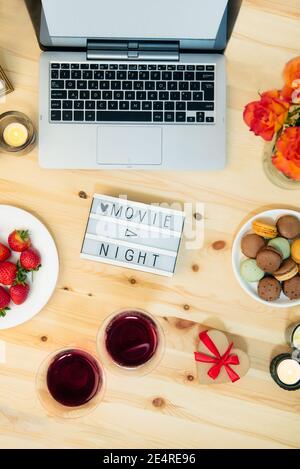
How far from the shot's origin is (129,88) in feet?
3.24

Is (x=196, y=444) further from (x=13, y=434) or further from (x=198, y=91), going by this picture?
(x=198, y=91)

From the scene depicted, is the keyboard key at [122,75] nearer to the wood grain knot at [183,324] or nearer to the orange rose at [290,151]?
the orange rose at [290,151]

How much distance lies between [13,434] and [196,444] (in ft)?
1.17

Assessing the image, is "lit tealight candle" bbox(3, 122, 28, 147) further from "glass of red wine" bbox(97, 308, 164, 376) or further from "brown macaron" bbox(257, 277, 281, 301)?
"brown macaron" bbox(257, 277, 281, 301)

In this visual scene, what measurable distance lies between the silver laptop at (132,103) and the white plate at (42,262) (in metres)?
0.11

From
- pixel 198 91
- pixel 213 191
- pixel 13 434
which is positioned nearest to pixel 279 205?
pixel 213 191

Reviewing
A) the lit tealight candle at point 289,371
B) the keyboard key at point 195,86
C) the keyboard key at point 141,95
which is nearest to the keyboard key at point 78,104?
the keyboard key at point 141,95

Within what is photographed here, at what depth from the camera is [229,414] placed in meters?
1.02

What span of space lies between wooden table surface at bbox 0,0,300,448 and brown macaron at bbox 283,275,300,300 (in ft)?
0.18

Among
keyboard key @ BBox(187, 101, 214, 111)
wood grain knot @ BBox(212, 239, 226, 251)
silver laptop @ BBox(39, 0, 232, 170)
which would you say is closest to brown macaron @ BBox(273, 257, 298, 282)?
wood grain knot @ BBox(212, 239, 226, 251)

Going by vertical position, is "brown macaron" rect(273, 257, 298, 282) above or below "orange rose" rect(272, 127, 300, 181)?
below

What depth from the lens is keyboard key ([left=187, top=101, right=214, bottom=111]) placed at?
3.25ft

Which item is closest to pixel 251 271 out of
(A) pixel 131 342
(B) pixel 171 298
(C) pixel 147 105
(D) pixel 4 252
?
(B) pixel 171 298

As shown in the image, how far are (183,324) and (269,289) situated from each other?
0.59 ft
